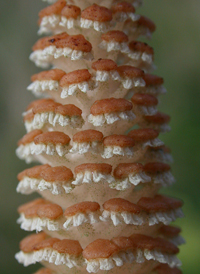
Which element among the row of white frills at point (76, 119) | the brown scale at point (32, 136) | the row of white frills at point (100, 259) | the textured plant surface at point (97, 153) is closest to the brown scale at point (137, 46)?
the textured plant surface at point (97, 153)

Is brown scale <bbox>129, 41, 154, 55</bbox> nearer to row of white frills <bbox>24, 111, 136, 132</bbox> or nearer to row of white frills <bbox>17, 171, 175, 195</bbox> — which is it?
row of white frills <bbox>24, 111, 136, 132</bbox>

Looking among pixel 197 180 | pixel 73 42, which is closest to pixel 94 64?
pixel 73 42

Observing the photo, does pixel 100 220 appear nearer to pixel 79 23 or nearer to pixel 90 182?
pixel 90 182

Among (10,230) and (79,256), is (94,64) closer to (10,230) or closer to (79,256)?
(79,256)

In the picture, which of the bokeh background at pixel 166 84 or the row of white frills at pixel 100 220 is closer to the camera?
the row of white frills at pixel 100 220

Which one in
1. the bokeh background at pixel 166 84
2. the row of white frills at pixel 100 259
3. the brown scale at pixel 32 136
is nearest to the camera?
the row of white frills at pixel 100 259

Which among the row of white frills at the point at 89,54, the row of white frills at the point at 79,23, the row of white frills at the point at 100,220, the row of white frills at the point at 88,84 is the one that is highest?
the row of white frills at the point at 79,23

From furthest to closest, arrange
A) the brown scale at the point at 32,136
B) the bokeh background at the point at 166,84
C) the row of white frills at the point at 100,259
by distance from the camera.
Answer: the bokeh background at the point at 166,84
the brown scale at the point at 32,136
the row of white frills at the point at 100,259

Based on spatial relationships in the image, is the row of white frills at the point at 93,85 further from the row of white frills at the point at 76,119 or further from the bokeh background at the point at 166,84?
the bokeh background at the point at 166,84
